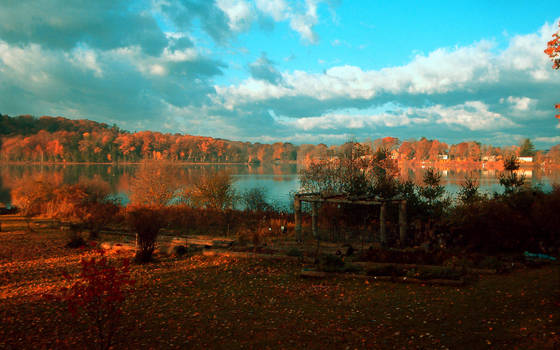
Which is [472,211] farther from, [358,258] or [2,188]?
[2,188]

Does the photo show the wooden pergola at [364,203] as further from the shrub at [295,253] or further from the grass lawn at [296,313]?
the grass lawn at [296,313]

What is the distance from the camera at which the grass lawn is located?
436 centimetres

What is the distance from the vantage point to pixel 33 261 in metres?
9.95

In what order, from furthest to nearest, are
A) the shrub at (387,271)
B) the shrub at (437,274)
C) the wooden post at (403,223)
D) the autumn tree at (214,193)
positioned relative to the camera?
the autumn tree at (214,193) → the wooden post at (403,223) → the shrub at (387,271) → the shrub at (437,274)

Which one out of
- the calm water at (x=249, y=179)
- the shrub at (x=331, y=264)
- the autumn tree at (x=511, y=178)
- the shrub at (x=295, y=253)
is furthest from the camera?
the calm water at (x=249, y=179)

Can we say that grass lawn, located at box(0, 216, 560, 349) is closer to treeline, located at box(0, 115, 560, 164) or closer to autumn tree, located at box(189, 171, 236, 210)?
autumn tree, located at box(189, 171, 236, 210)

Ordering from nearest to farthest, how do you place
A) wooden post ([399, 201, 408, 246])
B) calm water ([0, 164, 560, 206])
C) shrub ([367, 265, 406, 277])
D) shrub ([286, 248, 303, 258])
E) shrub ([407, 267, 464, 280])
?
shrub ([407, 267, 464, 280]) < shrub ([367, 265, 406, 277]) < shrub ([286, 248, 303, 258]) < wooden post ([399, 201, 408, 246]) < calm water ([0, 164, 560, 206])

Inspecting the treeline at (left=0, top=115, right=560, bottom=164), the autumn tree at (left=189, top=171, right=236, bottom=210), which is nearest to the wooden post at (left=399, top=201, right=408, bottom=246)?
the autumn tree at (left=189, top=171, right=236, bottom=210)

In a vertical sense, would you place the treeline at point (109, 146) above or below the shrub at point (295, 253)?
above

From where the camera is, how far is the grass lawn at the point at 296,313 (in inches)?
171

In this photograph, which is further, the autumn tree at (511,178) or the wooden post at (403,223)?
the autumn tree at (511,178)

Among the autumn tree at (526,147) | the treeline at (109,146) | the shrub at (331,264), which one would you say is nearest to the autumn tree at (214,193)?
the shrub at (331,264)

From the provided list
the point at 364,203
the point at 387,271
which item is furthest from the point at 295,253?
the point at 364,203

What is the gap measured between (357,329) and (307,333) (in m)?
0.70
